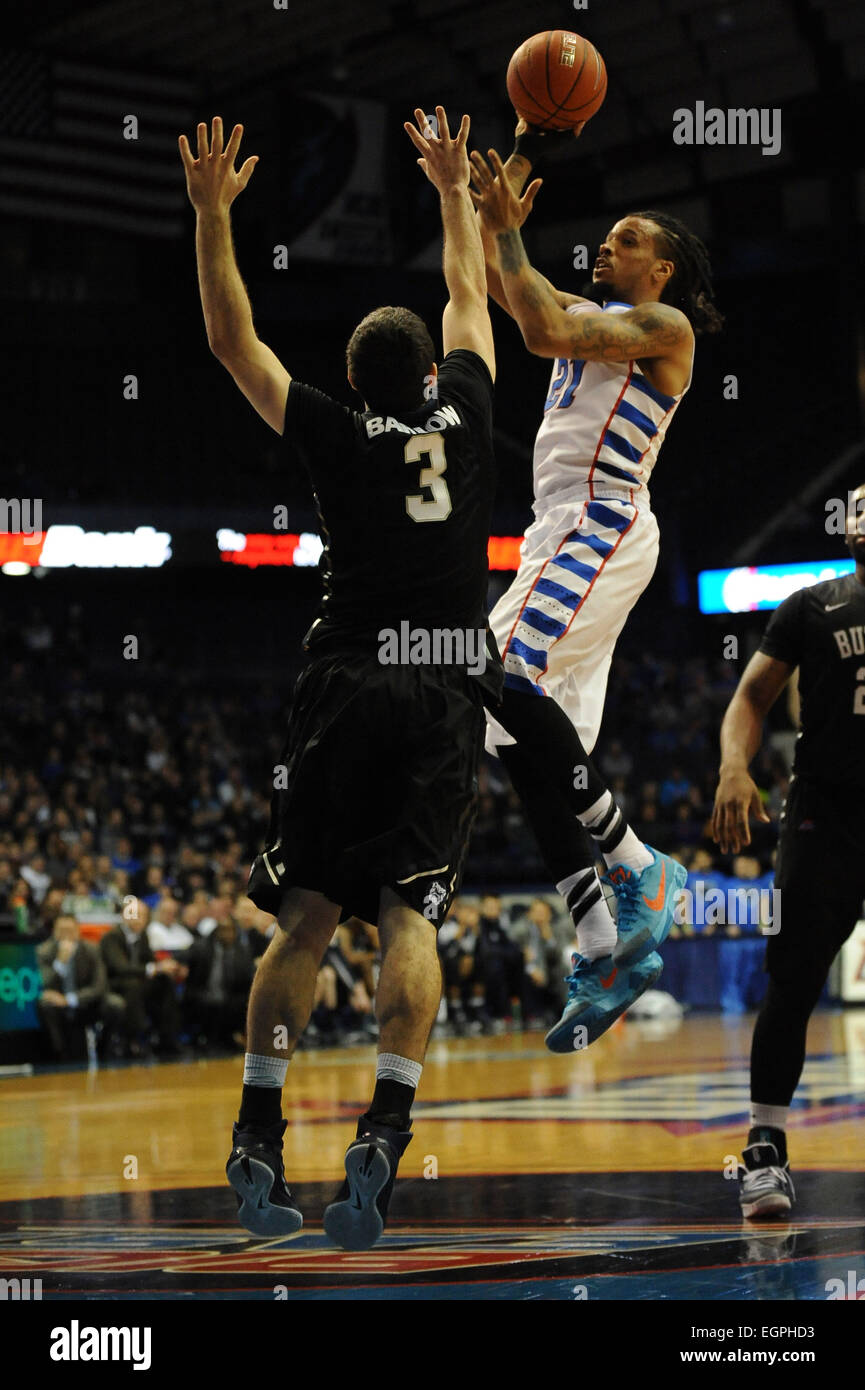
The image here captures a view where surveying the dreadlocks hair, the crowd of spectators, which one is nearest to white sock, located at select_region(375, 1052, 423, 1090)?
the dreadlocks hair

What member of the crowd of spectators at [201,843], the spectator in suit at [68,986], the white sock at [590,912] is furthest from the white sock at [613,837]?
the spectator in suit at [68,986]

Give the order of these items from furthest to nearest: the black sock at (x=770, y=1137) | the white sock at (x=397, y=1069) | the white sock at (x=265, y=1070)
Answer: the black sock at (x=770, y=1137), the white sock at (x=265, y=1070), the white sock at (x=397, y=1069)

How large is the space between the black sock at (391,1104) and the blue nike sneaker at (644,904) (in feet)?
4.94

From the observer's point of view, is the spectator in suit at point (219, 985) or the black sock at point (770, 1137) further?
the spectator in suit at point (219, 985)

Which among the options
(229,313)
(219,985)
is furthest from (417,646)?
(219,985)

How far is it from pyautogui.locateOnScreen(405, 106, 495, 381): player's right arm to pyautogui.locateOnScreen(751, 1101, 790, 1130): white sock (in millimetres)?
3320

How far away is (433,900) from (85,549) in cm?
2288

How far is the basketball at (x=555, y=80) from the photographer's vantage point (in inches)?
230

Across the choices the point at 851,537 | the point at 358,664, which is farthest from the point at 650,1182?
the point at 358,664

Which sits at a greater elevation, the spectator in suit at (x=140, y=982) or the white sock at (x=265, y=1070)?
the spectator in suit at (x=140, y=982)

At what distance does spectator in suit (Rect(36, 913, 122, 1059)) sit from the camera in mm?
15266

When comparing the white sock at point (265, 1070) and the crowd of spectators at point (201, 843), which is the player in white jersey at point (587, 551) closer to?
the white sock at point (265, 1070)

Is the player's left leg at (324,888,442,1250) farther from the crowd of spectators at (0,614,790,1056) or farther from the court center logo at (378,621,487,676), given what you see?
the crowd of spectators at (0,614,790,1056)

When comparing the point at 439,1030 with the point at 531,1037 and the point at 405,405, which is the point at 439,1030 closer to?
the point at 531,1037
